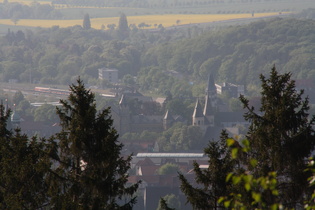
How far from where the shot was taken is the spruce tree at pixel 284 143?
865 inches

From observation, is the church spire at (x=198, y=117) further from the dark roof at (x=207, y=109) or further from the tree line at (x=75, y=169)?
the tree line at (x=75, y=169)

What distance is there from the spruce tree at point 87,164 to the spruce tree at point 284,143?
2.80 meters

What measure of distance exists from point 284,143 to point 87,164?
13.3 ft

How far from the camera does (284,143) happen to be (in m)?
22.4

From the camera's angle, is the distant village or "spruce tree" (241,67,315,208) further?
the distant village

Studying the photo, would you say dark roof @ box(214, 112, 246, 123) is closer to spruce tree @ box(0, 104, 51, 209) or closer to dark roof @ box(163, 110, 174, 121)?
dark roof @ box(163, 110, 174, 121)

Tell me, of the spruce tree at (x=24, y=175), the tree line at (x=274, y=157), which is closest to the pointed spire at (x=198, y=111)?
the spruce tree at (x=24, y=175)

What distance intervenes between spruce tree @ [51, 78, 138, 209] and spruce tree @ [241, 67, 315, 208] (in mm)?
2796

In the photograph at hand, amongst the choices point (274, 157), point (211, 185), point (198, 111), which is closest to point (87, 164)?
point (211, 185)

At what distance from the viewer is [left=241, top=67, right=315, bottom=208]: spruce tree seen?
865 inches

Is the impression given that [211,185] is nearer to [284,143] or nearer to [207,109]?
[284,143]

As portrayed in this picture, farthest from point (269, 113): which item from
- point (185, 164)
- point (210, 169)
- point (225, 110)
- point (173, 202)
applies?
point (225, 110)

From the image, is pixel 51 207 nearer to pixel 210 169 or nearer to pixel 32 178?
pixel 32 178

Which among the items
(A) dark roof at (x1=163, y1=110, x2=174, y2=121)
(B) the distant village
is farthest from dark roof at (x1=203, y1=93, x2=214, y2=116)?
(A) dark roof at (x1=163, y1=110, x2=174, y2=121)
